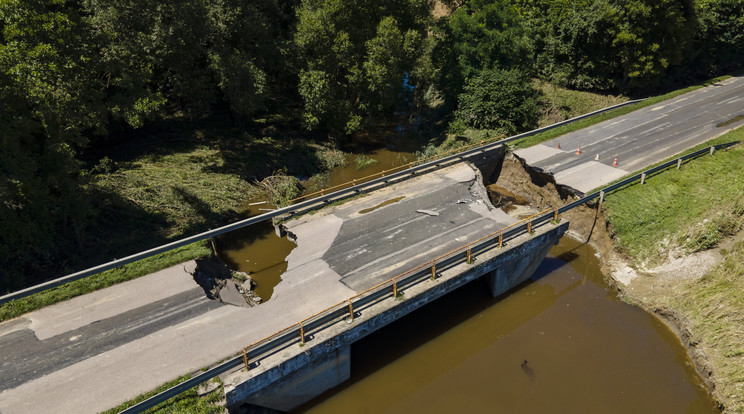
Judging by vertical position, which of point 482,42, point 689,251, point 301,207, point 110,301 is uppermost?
point 482,42

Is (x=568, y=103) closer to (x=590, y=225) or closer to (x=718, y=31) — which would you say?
(x=590, y=225)

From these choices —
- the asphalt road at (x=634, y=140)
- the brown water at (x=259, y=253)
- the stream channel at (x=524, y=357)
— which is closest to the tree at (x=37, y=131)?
the brown water at (x=259, y=253)

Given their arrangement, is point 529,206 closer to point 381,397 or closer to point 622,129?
point 622,129

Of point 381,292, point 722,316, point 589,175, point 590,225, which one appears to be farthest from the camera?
point 589,175

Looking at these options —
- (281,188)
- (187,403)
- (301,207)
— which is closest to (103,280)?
(187,403)

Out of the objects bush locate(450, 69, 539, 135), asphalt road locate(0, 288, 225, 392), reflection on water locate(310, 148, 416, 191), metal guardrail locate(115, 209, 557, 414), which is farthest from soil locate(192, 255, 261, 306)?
bush locate(450, 69, 539, 135)

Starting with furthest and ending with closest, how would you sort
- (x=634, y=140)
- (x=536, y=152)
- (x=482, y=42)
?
(x=482, y=42)
(x=634, y=140)
(x=536, y=152)
